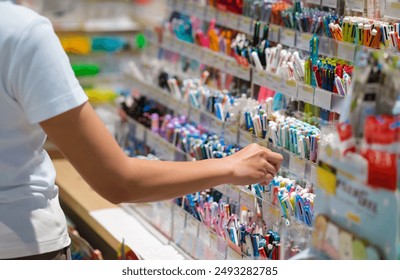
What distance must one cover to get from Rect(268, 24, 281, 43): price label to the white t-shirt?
111 cm

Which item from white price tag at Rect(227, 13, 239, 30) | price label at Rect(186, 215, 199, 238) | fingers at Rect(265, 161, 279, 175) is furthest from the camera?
white price tag at Rect(227, 13, 239, 30)

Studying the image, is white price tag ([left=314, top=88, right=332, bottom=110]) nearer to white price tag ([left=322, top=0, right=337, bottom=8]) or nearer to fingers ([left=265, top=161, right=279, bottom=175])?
white price tag ([left=322, top=0, right=337, bottom=8])

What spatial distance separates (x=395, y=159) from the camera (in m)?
1.33

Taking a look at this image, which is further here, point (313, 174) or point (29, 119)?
point (313, 174)

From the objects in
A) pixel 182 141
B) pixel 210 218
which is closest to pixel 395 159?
pixel 210 218

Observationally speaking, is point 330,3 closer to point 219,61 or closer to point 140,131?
point 219,61

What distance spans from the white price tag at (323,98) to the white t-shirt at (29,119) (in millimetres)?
921

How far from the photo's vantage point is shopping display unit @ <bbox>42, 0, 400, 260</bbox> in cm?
137

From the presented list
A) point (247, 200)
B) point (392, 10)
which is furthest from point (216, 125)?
point (392, 10)

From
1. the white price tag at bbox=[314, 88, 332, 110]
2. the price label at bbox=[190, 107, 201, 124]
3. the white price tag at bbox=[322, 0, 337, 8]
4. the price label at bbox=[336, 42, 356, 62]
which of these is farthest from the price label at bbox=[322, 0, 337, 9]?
the price label at bbox=[190, 107, 201, 124]

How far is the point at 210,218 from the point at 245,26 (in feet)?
2.64

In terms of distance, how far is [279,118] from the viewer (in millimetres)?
2312

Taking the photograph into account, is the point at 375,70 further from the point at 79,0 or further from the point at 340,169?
the point at 79,0

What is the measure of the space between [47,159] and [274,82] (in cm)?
99
